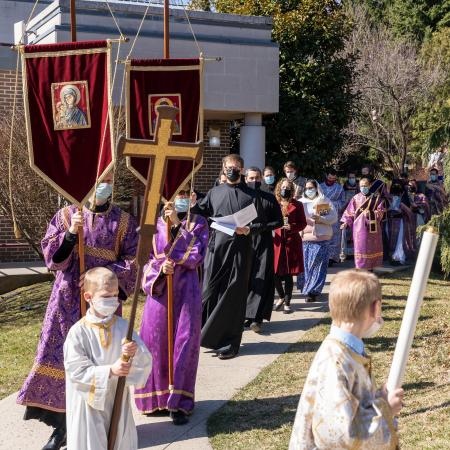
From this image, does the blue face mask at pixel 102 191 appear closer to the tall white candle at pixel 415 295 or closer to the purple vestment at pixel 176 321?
the purple vestment at pixel 176 321

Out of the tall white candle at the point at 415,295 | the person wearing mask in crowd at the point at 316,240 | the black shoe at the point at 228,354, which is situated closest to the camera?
the tall white candle at the point at 415,295

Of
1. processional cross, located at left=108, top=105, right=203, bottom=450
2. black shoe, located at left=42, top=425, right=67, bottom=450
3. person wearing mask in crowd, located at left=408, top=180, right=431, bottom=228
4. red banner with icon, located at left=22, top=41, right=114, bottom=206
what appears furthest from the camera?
person wearing mask in crowd, located at left=408, top=180, right=431, bottom=228

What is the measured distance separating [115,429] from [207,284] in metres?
4.14

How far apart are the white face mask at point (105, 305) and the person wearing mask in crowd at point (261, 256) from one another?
4709 mm

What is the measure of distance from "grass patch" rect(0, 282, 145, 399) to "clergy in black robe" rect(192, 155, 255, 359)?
1.90m

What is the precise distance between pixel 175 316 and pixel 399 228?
1020 cm

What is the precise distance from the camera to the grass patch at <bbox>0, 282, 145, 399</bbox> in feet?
28.1

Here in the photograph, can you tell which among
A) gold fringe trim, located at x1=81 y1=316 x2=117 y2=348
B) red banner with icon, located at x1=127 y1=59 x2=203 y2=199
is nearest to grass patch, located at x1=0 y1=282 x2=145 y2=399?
red banner with icon, located at x1=127 y1=59 x2=203 y2=199

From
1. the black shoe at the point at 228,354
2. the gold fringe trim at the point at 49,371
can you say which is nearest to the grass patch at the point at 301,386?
the black shoe at the point at 228,354

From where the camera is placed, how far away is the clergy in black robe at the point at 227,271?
8.42 metres

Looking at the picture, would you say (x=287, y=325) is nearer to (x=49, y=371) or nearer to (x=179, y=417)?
(x=179, y=417)

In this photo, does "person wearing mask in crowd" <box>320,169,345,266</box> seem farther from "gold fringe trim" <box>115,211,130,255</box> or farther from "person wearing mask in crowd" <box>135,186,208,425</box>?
"gold fringe trim" <box>115,211,130,255</box>

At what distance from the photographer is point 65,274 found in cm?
602

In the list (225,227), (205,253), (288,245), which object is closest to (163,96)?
(205,253)
